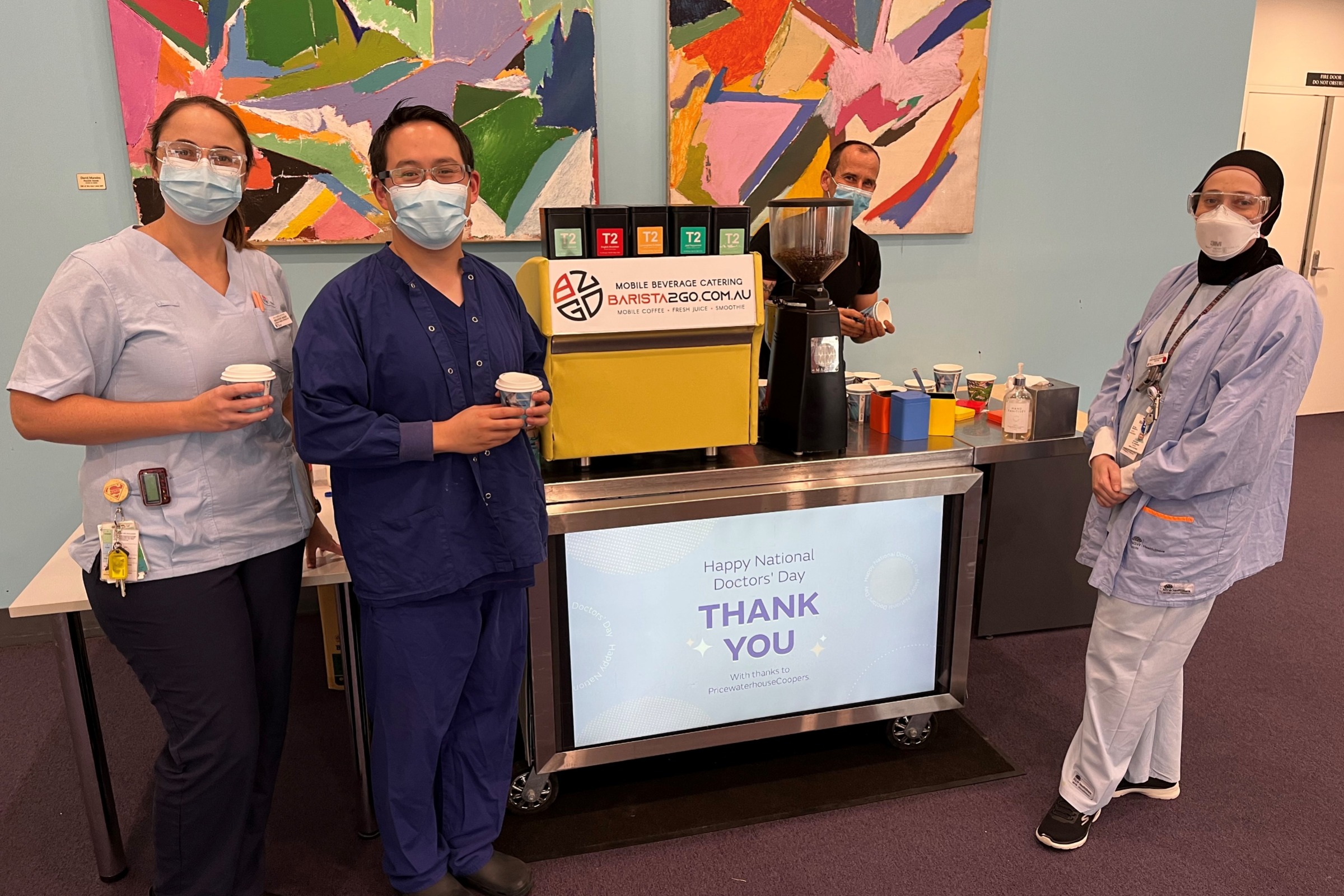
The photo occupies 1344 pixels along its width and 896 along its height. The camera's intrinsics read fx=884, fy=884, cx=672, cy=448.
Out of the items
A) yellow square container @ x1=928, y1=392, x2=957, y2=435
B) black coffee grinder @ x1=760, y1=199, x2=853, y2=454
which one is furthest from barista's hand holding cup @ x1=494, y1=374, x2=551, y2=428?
yellow square container @ x1=928, y1=392, x2=957, y2=435

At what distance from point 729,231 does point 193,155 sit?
3.42 ft

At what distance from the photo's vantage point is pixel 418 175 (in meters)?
1.54

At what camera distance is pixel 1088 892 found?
1910 millimetres

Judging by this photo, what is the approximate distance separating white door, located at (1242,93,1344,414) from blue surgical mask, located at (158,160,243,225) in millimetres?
5726

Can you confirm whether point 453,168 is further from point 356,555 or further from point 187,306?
point 356,555

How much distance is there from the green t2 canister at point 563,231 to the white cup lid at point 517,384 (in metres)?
0.41

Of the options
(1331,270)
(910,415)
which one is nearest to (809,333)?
(910,415)

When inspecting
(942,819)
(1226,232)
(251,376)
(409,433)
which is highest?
(1226,232)

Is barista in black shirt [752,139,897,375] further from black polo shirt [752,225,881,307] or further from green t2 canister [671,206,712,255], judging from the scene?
green t2 canister [671,206,712,255]

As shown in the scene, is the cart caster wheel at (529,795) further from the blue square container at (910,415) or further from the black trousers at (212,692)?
the blue square container at (910,415)

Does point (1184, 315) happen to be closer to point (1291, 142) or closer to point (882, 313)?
point (882, 313)

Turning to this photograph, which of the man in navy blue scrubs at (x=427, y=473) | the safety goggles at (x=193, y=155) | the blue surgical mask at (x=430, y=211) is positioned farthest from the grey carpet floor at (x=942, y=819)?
the safety goggles at (x=193, y=155)

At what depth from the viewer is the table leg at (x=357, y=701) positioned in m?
1.94

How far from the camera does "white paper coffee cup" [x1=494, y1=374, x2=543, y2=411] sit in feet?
5.01
